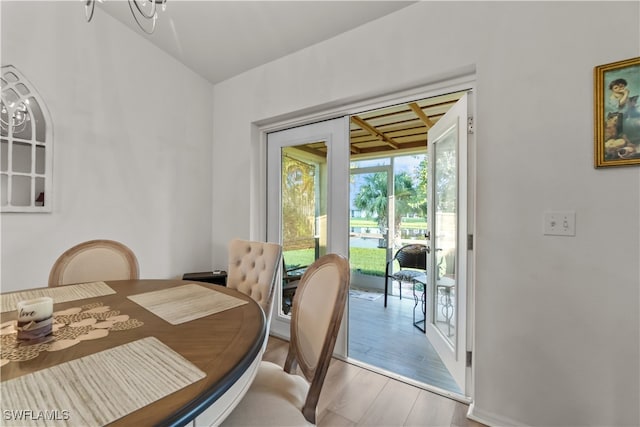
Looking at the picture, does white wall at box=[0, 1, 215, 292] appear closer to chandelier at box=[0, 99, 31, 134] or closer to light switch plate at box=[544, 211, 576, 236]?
chandelier at box=[0, 99, 31, 134]

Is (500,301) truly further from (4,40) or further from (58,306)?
(4,40)

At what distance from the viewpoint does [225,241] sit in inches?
118

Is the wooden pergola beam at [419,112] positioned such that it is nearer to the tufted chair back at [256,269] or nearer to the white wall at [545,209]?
the white wall at [545,209]

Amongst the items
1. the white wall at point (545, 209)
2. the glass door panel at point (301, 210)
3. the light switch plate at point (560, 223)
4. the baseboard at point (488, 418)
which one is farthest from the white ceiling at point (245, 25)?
the baseboard at point (488, 418)

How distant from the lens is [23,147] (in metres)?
1.92

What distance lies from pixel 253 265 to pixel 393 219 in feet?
10.7

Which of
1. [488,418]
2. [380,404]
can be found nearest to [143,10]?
[380,404]

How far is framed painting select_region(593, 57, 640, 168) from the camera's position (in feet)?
4.02

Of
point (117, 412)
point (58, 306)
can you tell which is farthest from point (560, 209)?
point (58, 306)

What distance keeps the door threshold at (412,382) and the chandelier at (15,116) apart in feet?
9.68

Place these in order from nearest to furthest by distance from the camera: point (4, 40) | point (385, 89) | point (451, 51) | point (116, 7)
Result: 1. point (451, 51)
2. point (4, 40)
3. point (385, 89)
4. point (116, 7)

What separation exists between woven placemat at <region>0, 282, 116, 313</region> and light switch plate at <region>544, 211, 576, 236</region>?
2235 mm

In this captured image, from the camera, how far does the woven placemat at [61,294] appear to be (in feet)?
3.74

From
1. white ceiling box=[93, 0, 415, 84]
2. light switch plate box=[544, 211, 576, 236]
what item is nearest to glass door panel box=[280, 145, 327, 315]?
white ceiling box=[93, 0, 415, 84]
